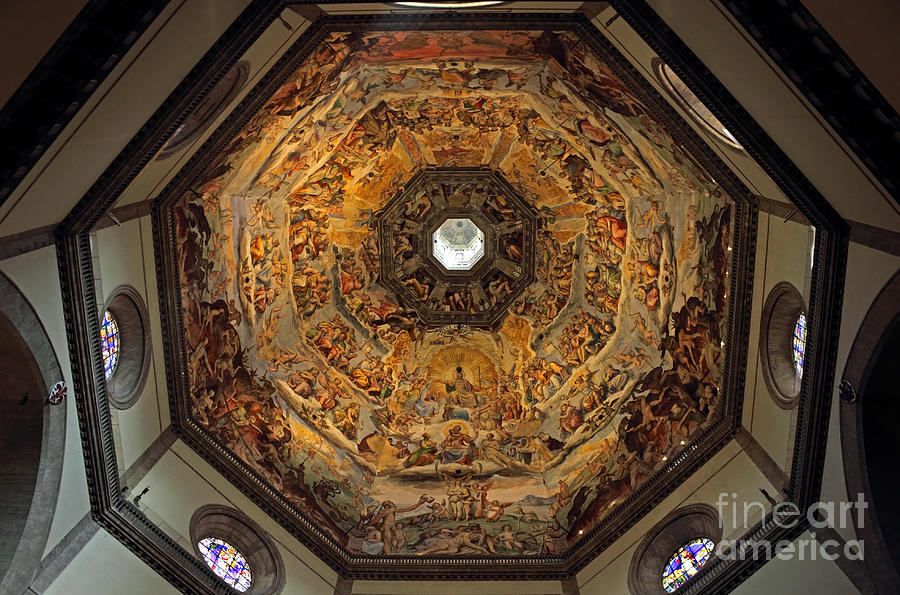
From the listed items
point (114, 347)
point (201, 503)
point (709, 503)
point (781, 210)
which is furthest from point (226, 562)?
point (781, 210)

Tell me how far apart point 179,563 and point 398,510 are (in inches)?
224

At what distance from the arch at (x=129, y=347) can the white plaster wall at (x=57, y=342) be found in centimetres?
124

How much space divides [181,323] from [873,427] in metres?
12.6

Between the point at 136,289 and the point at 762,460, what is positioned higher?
the point at 762,460

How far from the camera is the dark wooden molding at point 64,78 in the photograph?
830 centimetres

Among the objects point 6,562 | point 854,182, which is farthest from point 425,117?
point 6,562

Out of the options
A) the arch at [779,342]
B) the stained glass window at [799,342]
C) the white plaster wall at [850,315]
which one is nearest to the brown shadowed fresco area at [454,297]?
the arch at [779,342]

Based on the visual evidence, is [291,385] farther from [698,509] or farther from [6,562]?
[698,509]

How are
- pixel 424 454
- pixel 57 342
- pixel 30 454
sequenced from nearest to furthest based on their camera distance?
pixel 30 454
pixel 57 342
pixel 424 454

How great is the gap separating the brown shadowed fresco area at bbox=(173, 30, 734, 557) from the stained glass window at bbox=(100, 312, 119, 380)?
1915mm

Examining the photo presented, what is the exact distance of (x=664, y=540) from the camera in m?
14.2

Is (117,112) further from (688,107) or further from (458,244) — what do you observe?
(458,244)

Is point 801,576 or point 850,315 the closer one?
point 850,315

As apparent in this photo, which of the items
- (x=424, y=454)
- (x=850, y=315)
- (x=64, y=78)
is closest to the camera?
(x=64, y=78)
